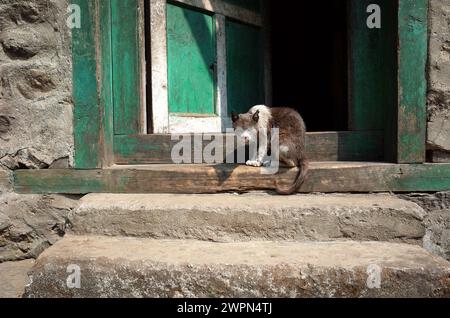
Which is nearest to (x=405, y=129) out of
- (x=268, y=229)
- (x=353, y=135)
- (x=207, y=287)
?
(x=353, y=135)

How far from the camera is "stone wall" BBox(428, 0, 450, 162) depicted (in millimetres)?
2738

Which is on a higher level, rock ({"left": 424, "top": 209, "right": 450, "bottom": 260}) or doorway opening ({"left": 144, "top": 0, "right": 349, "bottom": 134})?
doorway opening ({"left": 144, "top": 0, "right": 349, "bottom": 134})

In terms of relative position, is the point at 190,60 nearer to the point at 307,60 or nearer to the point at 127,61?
the point at 127,61

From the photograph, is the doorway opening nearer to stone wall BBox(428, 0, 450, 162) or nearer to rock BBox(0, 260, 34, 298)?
stone wall BBox(428, 0, 450, 162)

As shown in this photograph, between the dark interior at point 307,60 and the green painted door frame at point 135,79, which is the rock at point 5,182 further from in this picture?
the dark interior at point 307,60

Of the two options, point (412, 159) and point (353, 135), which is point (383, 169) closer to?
point (412, 159)

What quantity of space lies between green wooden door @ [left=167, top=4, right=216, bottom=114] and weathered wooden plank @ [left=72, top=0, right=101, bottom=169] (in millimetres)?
1121

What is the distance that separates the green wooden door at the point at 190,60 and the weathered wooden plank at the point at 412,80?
6.89ft

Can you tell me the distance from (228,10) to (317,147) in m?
2.35

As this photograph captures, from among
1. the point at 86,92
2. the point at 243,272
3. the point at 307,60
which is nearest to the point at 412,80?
the point at 243,272

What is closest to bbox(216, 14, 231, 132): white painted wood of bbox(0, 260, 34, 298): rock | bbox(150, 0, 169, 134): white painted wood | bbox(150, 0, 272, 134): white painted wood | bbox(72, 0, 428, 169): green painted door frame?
bbox(150, 0, 272, 134): white painted wood

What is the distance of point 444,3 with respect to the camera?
2732 mm

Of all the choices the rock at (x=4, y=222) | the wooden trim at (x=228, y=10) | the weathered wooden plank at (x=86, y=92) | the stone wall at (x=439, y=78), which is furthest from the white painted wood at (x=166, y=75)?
the stone wall at (x=439, y=78)

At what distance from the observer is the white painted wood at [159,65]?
374 cm
